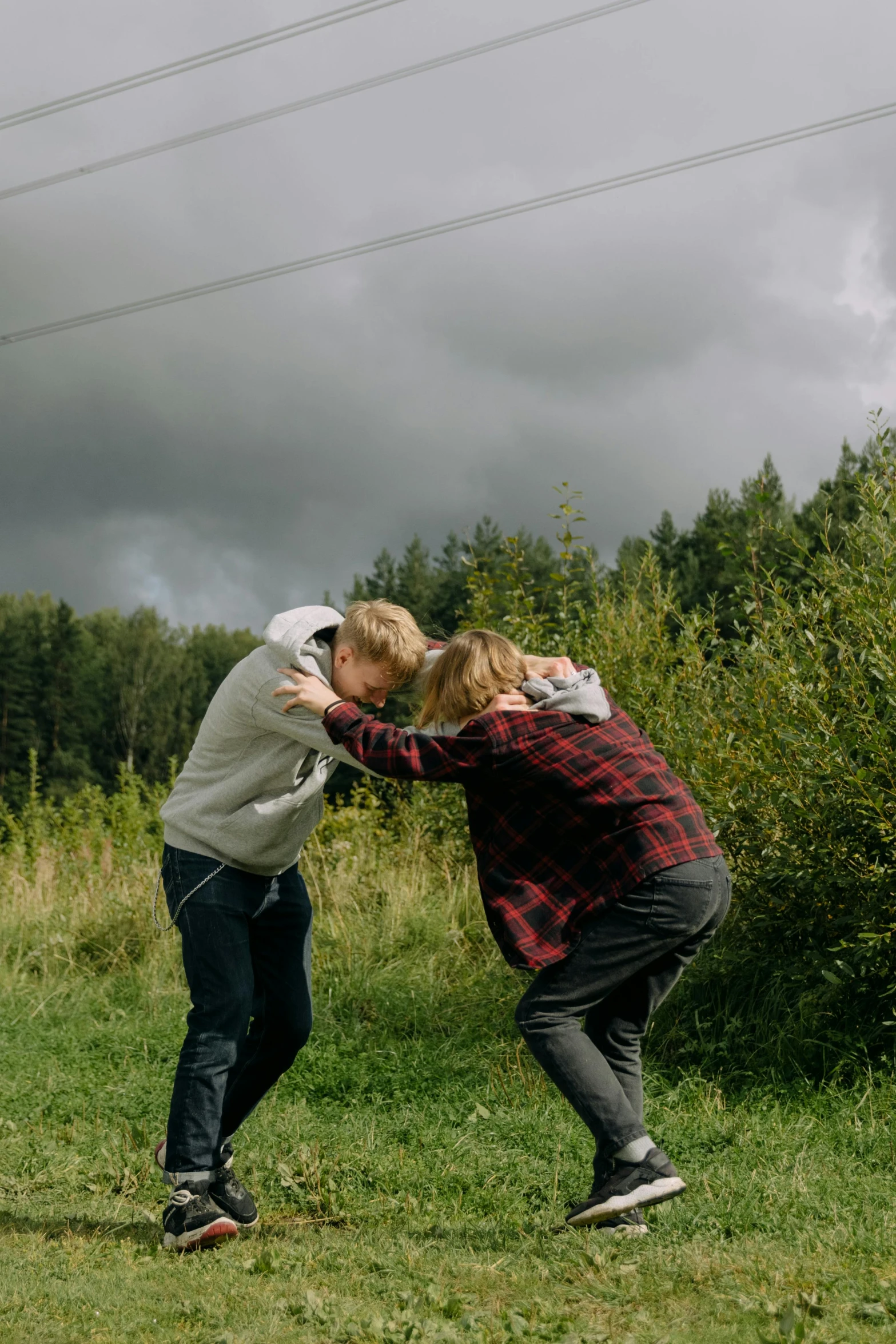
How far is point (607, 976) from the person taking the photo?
301 centimetres

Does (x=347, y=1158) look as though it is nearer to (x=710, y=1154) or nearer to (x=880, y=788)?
(x=710, y=1154)

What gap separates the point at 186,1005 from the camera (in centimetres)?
627

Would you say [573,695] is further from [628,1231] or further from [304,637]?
[628,1231]

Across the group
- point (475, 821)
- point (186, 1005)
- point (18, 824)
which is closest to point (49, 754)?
point (18, 824)

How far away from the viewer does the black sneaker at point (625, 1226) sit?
118 inches

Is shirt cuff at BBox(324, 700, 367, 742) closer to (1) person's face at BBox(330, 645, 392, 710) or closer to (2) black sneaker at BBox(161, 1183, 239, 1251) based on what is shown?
(1) person's face at BBox(330, 645, 392, 710)

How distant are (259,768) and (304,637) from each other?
0.42m

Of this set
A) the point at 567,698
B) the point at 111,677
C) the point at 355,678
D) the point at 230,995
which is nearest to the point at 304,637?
the point at 355,678

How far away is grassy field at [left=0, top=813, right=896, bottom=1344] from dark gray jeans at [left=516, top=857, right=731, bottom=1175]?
0.34 metres

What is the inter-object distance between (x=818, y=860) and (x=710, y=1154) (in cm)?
136

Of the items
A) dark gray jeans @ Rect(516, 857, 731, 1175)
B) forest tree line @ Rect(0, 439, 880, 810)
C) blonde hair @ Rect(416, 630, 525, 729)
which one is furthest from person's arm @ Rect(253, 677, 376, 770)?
forest tree line @ Rect(0, 439, 880, 810)

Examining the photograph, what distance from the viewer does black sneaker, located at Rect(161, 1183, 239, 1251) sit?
323 cm

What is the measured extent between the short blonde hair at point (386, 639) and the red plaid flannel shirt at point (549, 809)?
252mm

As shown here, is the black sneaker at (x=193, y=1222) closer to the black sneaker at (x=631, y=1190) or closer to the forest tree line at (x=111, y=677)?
the black sneaker at (x=631, y=1190)
